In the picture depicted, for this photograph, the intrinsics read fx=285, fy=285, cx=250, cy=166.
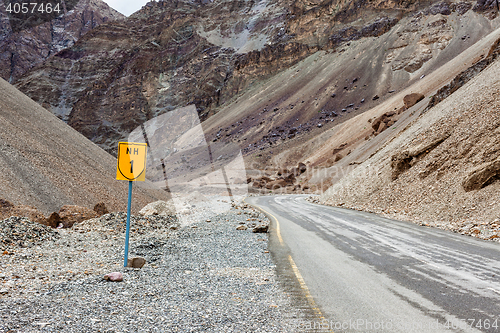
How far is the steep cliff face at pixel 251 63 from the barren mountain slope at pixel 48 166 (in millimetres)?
45032

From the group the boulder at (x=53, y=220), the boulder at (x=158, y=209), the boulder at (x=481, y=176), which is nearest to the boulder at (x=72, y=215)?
the boulder at (x=53, y=220)

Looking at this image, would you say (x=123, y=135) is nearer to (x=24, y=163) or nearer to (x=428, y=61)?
(x=428, y=61)

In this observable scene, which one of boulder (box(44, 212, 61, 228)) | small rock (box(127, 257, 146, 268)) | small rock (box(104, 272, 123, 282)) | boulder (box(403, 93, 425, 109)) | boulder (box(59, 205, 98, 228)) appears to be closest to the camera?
small rock (box(104, 272, 123, 282))

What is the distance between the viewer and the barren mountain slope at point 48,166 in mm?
9492

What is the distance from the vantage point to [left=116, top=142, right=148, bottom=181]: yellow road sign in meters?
5.21

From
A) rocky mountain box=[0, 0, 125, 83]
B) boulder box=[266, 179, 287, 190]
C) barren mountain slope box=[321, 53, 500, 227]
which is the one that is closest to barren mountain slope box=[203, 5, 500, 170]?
boulder box=[266, 179, 287, 190]

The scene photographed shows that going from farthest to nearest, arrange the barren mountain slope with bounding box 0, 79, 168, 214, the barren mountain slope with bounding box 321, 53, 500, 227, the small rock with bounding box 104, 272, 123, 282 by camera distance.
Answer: the barren mountain slope with bounding box 321, 53, 500, 227
the barren mountain slope with bounding box 0, 79, 168, 214
the small rock with bounding box 104, 272, 123, 282

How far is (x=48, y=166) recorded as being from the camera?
11.1 m

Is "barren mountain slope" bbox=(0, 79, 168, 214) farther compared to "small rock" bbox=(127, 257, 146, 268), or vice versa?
"barren mountain slope" bbox=(0, 79, 168, 214)

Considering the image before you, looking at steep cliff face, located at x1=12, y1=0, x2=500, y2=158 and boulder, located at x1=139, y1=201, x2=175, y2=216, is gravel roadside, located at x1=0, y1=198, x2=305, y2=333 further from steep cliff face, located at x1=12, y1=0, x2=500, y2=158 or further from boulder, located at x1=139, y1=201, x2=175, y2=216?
steep cliff face, located at x1=12, y1=0, x2=500, y2=158

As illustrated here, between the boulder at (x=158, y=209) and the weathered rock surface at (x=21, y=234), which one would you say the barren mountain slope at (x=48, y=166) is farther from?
the weathered rock surface at (x=21, y=234)

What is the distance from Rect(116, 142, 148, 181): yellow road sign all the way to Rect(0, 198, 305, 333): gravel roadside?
5.46ft

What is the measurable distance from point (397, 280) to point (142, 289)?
395cm

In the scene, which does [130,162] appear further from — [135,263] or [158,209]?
[158,209]
